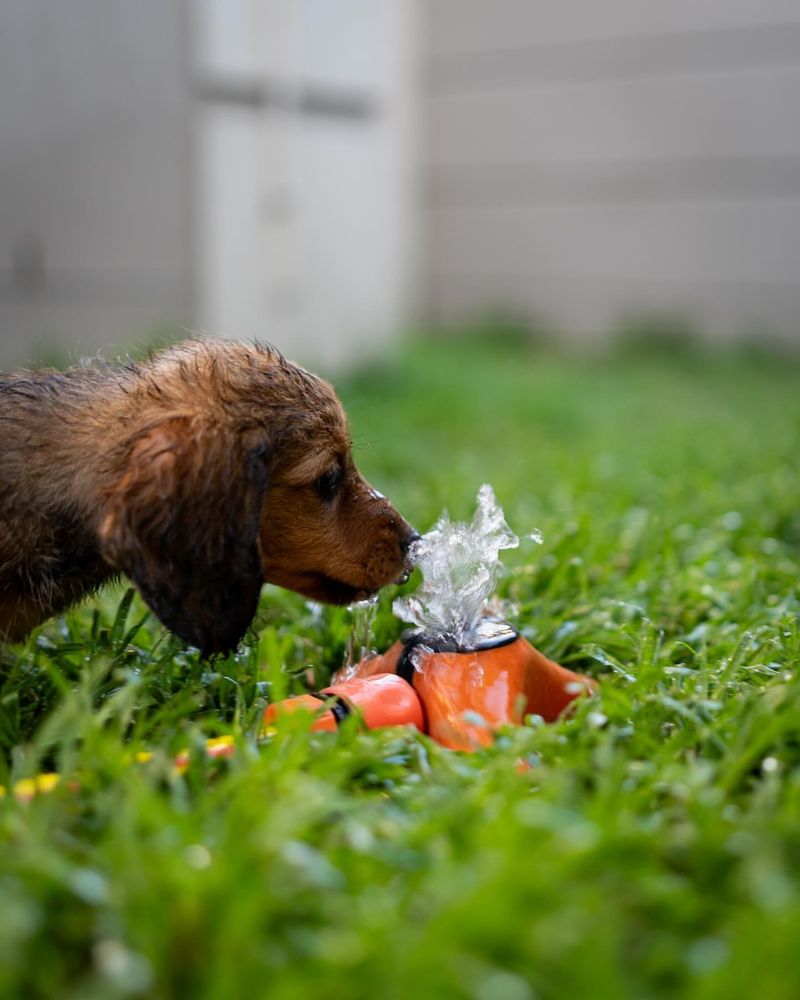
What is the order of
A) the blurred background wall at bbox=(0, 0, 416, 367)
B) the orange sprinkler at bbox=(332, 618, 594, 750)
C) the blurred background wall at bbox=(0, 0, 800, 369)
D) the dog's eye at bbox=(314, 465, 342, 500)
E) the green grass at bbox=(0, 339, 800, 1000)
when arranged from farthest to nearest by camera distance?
the blurred background wall at bbox=(0, 0, 800, 369), the blurred background wall at bbox=(0, 0, 416, 367), the dog's eye at bbox=(314, 465, 342, 500), the orange sprinkler at bbox=(332, 618, 594, 750), the green grass at bbox=(0, 339, 800, 1000)

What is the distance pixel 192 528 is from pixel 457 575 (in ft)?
2.44

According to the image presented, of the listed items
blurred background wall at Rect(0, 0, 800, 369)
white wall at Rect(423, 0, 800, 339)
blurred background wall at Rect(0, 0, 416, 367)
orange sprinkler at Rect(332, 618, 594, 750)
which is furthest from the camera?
Answer: white wall at Rect(423, 0, 800, 339)

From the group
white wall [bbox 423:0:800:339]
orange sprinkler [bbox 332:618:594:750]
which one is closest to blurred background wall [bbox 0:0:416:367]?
white wall [bbox 423:0:800:339]

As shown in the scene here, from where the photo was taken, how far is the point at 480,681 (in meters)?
2.66

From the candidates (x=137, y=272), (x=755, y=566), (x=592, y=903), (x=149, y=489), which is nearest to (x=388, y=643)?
(x=149, y=489)

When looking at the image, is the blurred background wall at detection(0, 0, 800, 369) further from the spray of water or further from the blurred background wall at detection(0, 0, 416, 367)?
the spray of water

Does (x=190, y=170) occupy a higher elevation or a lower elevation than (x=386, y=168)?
Result: higher

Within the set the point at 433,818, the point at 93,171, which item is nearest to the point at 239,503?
the point at 433,818

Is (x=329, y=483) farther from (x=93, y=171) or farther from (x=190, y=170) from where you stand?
(x=93, y=171)

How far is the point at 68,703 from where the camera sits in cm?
222

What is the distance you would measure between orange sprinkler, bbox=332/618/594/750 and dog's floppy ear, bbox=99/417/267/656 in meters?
0.40

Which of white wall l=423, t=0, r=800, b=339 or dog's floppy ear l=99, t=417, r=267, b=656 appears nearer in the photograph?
dog's floppy ear l=99, t=417, r=267, b=656

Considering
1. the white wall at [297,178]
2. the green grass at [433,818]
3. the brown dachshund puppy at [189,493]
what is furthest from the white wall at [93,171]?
the brown dachshund puppy at [189,493]

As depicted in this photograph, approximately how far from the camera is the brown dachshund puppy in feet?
8.08
